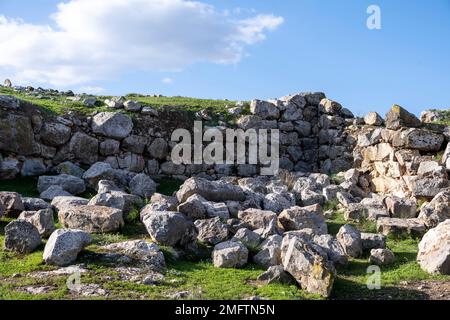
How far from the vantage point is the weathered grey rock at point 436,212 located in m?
12.2

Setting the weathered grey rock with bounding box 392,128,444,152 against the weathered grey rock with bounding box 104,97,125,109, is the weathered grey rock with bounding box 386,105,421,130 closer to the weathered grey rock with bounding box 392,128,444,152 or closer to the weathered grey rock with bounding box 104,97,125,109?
the weathered grey rock with bounding box 392,128,444,152

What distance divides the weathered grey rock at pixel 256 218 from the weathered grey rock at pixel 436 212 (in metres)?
3.75

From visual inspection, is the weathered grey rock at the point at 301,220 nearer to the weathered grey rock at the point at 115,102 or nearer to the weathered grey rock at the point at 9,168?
the weathered grey rock at the point at 9,168

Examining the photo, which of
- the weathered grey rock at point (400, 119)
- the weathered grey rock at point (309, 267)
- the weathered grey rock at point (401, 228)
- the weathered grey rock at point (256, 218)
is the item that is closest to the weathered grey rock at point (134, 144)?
the weathered grey rock at point (256, 218)

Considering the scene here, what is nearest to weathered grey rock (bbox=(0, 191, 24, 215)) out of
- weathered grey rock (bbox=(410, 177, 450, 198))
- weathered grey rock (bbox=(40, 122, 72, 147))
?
weathered grey rock (bbox=(40, 122, 72, 147))

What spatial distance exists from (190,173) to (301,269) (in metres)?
10.7

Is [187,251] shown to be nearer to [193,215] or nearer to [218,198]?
[193,215]

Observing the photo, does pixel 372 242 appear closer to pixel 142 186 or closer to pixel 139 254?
pixel 139 254

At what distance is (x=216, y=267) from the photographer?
9.05m

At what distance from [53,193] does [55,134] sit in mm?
3786

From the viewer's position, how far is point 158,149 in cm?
1823

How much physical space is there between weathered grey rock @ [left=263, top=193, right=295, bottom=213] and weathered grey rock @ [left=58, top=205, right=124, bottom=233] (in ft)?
13.0

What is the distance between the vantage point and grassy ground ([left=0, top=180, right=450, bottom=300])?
24.7 ft
